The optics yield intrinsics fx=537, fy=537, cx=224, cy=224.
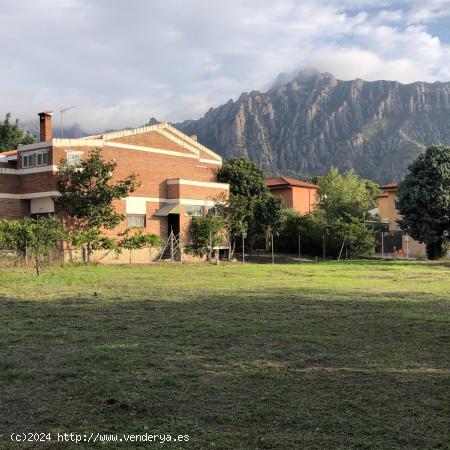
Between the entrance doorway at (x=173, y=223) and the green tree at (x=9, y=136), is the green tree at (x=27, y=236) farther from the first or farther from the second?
the green tree at (x=9, y=136)

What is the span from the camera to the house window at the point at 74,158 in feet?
108

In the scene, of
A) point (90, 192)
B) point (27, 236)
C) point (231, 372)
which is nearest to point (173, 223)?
point (90, 192)

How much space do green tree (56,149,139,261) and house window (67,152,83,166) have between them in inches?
17.6

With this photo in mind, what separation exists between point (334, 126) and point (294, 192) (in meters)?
75.4

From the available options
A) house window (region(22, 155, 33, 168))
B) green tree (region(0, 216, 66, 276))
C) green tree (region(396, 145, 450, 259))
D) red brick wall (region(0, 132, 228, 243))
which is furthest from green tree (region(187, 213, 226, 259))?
green tree (region(0, 216, 66, 276))

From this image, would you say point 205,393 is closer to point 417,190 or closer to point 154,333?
point 154,333

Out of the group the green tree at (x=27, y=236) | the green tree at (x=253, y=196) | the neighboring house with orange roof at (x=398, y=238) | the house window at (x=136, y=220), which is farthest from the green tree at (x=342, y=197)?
the green tree at (x=27, y=236)

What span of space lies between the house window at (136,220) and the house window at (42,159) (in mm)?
6415

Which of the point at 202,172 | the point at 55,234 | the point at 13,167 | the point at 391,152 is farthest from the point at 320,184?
the point at 391,152

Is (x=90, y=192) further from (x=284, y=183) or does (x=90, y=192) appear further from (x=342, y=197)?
(x=284, y=183)

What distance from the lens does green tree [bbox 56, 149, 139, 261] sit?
31.8m

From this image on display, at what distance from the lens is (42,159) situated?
33438 millimetres

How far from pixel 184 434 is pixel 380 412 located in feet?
6.15

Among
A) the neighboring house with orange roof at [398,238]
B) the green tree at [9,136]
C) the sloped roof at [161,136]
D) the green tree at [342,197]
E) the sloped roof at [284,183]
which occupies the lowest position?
the neighboring house with orange roof at [398,238]
